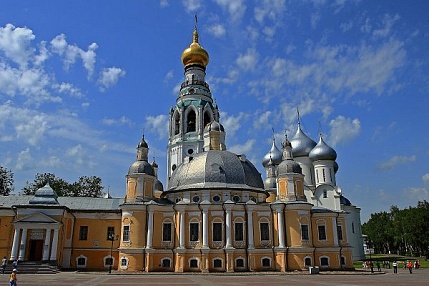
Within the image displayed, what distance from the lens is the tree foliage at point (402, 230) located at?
65188 mm

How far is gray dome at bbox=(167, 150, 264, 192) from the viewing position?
43.5 metres

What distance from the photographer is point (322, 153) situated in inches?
2258

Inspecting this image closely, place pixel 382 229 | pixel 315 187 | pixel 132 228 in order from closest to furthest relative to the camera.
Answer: pixel 132 228 < pixel 315 187 < pixel 382 229

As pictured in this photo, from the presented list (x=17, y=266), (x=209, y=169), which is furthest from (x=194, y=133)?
(x=17, y=266)

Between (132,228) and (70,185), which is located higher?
(70,185)

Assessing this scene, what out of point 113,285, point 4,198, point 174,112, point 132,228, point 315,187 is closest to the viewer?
point 113,285

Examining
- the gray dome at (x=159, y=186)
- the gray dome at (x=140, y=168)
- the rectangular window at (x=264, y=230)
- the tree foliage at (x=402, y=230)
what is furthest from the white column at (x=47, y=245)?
the tree foliage at (x=402, y=230)

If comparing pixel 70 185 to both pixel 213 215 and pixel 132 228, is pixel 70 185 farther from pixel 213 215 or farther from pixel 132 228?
pixel 213 215

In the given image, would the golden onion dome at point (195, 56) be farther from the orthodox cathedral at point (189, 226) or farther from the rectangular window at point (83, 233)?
the rectangular window at point (83, 233)

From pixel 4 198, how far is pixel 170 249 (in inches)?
791

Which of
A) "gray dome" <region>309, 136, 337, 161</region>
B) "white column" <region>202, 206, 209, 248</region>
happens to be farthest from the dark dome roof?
"white column" <region>202, 206, 209, 248</region>

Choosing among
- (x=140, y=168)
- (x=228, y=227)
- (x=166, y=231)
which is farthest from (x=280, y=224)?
(x=140, y=168)

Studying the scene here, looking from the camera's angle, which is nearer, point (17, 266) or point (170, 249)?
point (17, 266)

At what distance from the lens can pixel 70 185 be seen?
63.8 meters
